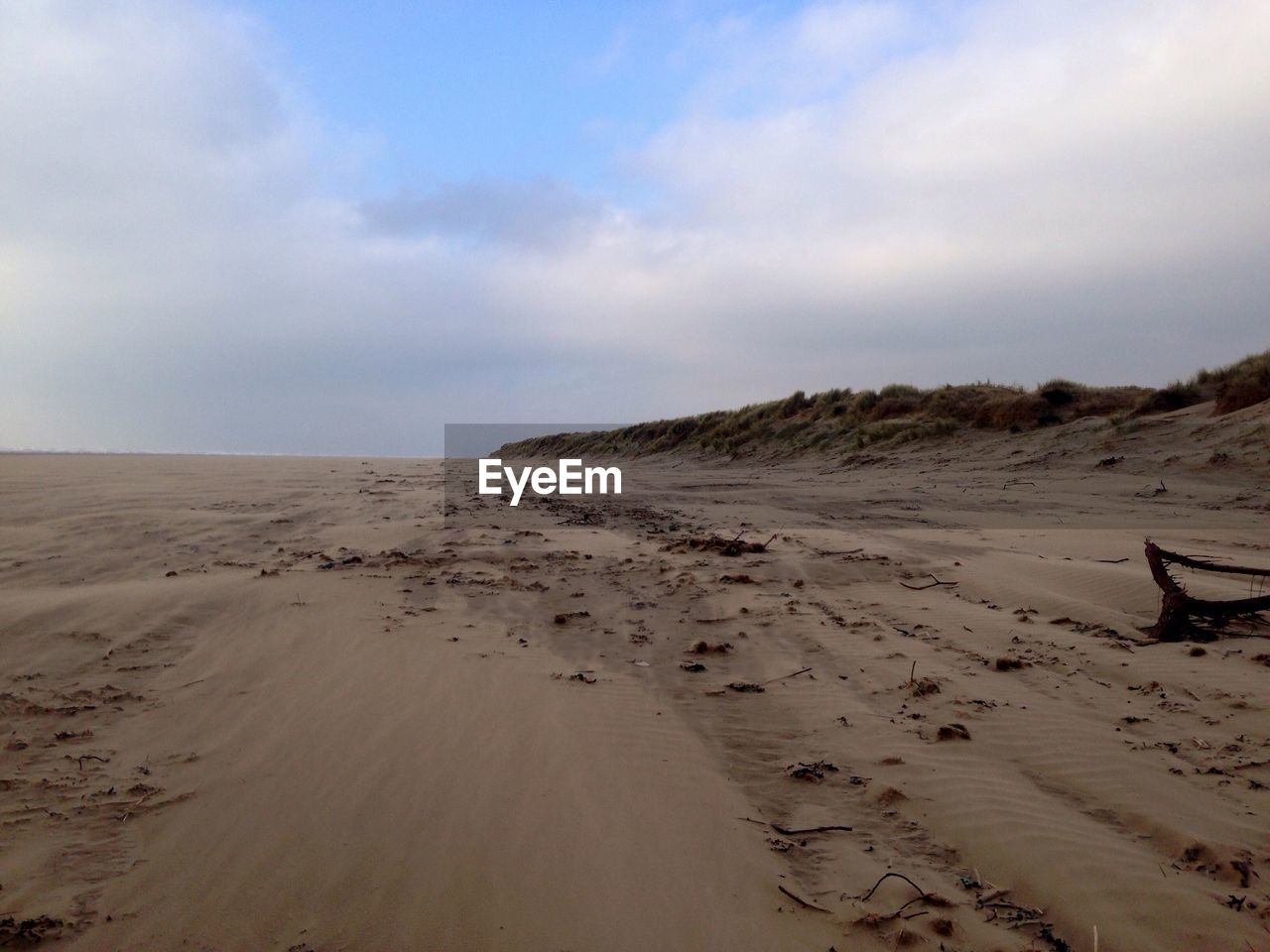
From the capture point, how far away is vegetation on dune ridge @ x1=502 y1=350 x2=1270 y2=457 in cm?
1373

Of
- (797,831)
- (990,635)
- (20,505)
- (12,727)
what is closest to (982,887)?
(797,831)

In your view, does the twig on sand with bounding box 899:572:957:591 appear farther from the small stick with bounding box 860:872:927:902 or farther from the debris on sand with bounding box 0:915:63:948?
the debris on sand with bounding box 0:915:63:948

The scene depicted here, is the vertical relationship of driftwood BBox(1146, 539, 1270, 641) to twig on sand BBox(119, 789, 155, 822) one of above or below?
above

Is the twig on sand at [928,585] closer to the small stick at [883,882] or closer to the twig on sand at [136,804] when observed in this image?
the small stick at [883,882]

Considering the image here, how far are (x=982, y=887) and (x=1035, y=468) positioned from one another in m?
11.6

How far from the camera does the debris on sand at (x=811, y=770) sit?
2734 mm

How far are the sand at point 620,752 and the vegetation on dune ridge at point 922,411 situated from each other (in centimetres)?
882

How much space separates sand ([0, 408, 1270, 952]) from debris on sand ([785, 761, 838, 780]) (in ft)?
0.06

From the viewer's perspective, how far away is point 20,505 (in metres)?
7.79

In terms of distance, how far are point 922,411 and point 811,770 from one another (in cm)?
1641

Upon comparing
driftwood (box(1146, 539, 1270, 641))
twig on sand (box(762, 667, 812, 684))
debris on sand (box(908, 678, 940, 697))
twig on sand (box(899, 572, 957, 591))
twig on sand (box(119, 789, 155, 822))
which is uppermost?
driftwood (box(1146, 539, 1270, 641))

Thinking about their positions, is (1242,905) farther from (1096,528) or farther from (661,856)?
(1096,528)

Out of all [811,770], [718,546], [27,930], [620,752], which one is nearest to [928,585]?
[718,546]

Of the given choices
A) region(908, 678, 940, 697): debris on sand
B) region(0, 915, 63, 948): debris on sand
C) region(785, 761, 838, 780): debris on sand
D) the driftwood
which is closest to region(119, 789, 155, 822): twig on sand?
region(0, 915, 63, 948): debris on sand
